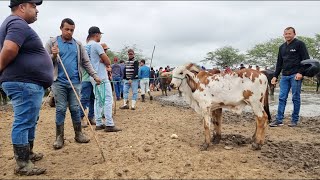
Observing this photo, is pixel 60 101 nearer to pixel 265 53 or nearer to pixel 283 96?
pixel 283 96

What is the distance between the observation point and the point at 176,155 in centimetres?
500

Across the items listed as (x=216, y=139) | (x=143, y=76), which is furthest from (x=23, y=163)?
(x=143, y=76)

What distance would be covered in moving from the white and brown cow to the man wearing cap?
1679 millimetres

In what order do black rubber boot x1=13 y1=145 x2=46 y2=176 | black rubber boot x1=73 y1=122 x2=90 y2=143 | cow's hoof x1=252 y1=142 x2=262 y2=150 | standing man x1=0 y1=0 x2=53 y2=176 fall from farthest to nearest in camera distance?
black rubber boot x1=73 y1=122 x2=90 y2=143
cow's hoof x1=252 y1=142 x2=262 y2=150
black rubber boot x1=13 y1=145 x2=46 y2=176
standing man x1=0 y1=0 x2=53 y2=176

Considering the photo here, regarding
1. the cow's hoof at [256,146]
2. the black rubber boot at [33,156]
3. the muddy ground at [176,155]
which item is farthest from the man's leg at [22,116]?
the cow's hoof at [256,146]

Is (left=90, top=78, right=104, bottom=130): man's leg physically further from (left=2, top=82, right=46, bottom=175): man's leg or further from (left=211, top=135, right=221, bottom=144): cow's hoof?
(left=2, top=82, right=46, bottom=175): man's leg

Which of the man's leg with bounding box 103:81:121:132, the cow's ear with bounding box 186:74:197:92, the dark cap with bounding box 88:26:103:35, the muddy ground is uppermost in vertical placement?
the dark cap with bounding box 88:26:103:35

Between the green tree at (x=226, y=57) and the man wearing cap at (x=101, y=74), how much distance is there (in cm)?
6042

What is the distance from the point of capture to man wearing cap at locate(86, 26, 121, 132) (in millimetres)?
7008

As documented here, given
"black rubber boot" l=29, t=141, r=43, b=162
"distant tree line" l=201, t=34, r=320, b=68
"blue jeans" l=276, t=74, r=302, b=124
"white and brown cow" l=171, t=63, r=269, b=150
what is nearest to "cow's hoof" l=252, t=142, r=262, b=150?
"white and brown cow" l=171, t=63, r=269, b=150

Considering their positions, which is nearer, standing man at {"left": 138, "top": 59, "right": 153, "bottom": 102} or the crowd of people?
the crowd of people

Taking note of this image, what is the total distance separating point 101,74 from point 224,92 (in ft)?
9.45

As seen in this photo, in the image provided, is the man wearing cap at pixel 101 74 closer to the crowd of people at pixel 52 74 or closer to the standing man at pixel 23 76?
the crowd of people at pixel 52 74

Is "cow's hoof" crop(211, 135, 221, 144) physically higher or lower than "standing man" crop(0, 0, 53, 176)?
lower
